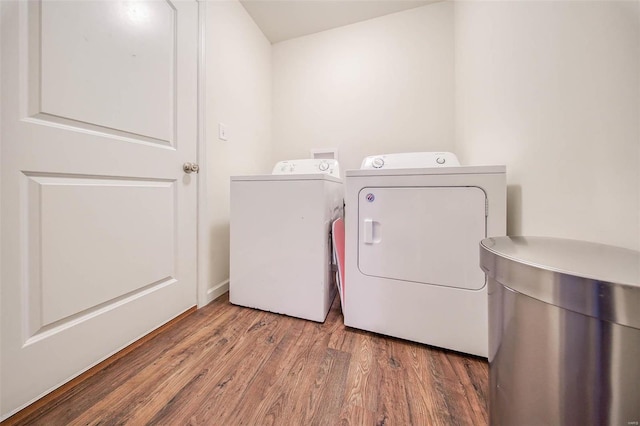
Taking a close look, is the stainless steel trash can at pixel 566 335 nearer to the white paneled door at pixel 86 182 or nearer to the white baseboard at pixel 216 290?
the white paneled door at pixel 86 182

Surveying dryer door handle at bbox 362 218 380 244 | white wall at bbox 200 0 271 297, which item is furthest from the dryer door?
white wall at bbox 200 0 271 297

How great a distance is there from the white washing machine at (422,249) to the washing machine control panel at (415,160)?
1.65 feet

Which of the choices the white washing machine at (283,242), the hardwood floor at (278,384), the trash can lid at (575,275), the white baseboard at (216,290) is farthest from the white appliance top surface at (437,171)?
A: the white baseboard at (216,290)

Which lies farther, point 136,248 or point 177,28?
point 177,28

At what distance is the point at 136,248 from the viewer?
105cm

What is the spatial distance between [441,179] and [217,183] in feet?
4.48

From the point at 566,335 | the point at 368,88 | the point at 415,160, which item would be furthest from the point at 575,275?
the point at 368,88

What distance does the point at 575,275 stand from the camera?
354mm

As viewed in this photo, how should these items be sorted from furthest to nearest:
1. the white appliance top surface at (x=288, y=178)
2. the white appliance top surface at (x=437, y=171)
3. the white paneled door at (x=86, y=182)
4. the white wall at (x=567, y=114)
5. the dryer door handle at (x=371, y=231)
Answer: the white appliance top surface at (x=288, y=178) < the dryer door handle at (x=371, y=231) < the white appliance top surface at (x=437, y=171) < the white paneled door at (x=86, y=182) < the white wall at (x=567, y=114)

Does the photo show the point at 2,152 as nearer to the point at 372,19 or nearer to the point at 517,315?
the point at 517,315

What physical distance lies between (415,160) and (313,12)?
1555 millimetres

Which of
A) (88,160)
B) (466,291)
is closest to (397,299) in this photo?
(466,291)

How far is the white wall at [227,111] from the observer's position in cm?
148

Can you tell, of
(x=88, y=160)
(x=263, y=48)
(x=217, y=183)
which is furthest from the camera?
(x=263, y=48)
